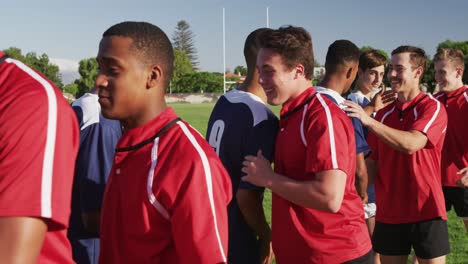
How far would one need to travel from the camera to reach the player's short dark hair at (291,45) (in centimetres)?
300

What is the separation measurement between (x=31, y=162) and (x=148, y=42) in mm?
951

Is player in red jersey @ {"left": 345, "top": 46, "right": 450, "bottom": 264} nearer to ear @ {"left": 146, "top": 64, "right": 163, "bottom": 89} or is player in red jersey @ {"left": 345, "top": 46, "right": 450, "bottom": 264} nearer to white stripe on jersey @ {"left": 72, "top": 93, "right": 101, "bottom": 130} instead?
white stripe on jersey @ {"left": 72, "top": 93, "right": 101, "bottom": 130}

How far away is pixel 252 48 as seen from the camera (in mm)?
3396

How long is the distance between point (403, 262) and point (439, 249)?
0.37 metres

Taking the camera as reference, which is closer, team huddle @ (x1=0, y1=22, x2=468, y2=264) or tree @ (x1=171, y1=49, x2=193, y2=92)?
team huddle @ (x1=0, y1=22, x2=468, y2=264)

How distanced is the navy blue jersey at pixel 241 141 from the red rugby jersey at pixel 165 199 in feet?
3.17

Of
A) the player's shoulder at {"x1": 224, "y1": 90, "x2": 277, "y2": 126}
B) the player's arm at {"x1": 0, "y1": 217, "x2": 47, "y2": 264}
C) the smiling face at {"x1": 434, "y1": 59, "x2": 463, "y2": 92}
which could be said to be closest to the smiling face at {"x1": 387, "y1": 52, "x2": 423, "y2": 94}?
the player's shoulder at {"x1": 224, "y1": 90, "x2": 277, "y2": 126}

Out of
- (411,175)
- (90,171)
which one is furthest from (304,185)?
(411,175)

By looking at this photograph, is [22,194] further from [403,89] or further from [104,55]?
[403,89]

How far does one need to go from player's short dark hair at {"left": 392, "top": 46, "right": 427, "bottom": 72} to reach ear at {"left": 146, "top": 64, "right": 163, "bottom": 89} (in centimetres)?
306

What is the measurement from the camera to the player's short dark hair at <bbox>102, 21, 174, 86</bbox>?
2062 mm

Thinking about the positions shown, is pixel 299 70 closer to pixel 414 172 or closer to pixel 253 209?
pixel 253 209

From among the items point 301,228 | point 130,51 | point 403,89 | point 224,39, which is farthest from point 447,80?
point 224,39

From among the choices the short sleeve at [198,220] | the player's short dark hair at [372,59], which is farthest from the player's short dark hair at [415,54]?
the short sleeve at [198,220]
